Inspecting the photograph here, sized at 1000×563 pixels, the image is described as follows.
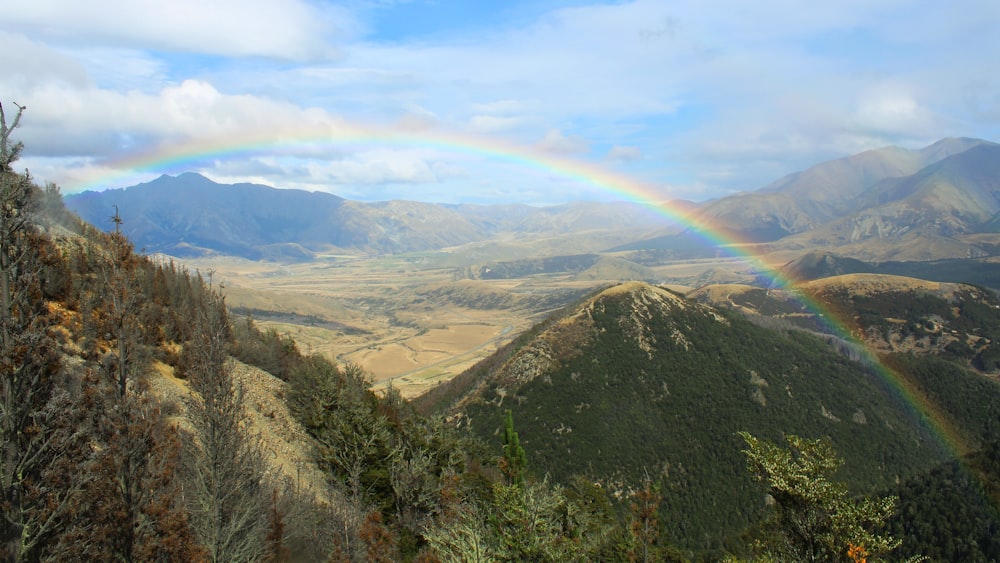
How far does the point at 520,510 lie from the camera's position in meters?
17.1

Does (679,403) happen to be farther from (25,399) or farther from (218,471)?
(25,399)

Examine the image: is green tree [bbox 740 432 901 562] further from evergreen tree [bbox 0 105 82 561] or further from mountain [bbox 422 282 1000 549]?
mountain [bbox 422 282 1000 549]

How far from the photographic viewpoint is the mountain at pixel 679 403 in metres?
81.1

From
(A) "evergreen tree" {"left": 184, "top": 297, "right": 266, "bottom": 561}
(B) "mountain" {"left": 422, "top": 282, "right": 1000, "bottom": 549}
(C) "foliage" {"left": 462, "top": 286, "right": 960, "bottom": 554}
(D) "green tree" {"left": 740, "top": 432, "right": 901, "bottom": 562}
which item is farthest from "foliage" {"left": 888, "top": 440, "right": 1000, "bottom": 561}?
(A) "evergreen tree" {"left": 184, "top": 297, "right": 266, "bottom": 561}

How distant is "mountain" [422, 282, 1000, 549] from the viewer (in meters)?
81.1

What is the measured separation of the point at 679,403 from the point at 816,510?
3469 inches

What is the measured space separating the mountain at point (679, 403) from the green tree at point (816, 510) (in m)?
62.2

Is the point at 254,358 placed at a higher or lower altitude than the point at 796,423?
higher

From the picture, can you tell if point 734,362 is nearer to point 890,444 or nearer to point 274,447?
point 890,444

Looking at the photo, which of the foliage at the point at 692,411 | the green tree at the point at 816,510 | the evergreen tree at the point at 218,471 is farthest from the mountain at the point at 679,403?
the green tree at the point at 816,510

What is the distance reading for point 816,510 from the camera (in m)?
16.0

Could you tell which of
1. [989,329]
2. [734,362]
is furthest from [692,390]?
[989,329]

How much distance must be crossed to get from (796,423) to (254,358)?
90.5 meters

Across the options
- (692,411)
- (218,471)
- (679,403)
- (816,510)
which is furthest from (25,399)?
(679,403)
